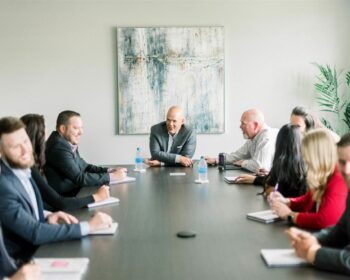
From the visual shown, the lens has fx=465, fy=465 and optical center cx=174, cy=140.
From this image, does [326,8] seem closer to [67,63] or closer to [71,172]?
[67,63]

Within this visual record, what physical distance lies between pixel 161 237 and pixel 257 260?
568 mm

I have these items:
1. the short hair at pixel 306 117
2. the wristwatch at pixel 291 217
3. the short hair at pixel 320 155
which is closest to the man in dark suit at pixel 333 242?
the short hair at pixel 320 155

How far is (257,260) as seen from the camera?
1989 millimetres

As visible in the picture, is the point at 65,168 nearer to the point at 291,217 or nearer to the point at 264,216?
the point at 264,216

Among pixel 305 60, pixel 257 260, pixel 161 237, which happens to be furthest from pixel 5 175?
pixel 305 60

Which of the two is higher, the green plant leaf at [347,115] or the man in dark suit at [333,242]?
the green plant leaf at [347,115]

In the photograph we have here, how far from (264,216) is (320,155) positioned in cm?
58

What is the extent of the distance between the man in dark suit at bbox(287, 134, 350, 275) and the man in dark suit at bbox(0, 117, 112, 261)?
99 cm

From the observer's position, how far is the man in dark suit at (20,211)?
2221 mm

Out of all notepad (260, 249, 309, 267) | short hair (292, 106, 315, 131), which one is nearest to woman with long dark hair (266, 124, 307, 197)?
notepad (260, 249, 309, 267)

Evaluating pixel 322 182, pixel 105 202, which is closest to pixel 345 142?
pixel 322 182

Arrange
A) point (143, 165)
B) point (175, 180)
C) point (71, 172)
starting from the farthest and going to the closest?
1. point (143, 165)
2. point (175, 180)
3. point (71, 172)

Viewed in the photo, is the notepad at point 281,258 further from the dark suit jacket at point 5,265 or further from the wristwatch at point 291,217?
the dark suit jacket at point 5,265

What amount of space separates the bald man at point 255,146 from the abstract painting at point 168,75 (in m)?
1.45
